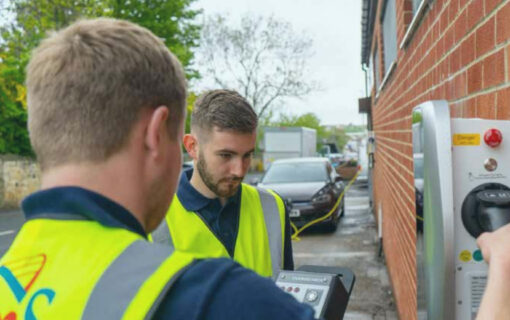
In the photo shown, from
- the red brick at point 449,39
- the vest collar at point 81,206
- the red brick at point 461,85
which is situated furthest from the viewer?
the red brick at point 449,39

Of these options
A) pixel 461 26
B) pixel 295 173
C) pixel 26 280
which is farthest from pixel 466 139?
pixel 295 173

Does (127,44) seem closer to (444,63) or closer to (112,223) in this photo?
(112,223)

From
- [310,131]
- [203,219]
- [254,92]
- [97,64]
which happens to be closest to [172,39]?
[310,131]

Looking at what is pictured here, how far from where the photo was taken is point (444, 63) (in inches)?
90.0

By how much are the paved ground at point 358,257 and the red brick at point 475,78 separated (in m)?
4.26

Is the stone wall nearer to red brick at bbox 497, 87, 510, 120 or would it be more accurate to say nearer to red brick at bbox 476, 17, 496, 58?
red brick at bbox 476, 17, 496, 58

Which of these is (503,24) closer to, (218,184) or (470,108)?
(470,108)

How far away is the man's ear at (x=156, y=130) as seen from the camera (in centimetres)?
113

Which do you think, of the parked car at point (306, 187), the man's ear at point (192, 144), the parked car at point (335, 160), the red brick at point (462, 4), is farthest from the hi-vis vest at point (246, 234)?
the parked car at point (335, 160)

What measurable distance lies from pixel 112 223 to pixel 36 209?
184mm

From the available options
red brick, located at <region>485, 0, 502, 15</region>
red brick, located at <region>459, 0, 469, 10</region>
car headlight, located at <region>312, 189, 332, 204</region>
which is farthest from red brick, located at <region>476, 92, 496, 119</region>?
car headlight, located at <region>312, 189, 332, 204</region>

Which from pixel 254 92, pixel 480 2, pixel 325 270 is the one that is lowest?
pixel 325 270

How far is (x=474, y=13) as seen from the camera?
1.76 meters

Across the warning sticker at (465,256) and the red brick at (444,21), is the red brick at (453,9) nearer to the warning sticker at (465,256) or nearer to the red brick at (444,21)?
the red brick at (444,21)
